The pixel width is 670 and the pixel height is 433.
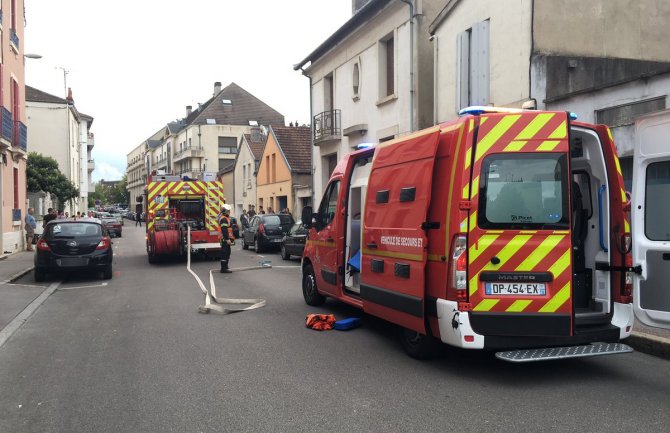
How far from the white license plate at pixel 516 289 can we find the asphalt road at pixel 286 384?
831 mm

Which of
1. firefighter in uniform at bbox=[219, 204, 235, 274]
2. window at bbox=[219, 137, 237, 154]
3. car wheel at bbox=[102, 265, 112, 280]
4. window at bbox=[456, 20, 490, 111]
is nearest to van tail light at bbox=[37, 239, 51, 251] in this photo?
car wheel at bbox=[102, 265, 112, 280]

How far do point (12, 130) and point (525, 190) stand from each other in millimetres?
20607

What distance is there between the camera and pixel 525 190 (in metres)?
5.41

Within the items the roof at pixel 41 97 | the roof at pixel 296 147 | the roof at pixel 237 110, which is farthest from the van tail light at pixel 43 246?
the roof at pixel 237 110

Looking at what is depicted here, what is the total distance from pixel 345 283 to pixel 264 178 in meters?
29.7

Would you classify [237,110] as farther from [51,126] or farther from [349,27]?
[349,27]

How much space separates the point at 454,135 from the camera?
18.2ft

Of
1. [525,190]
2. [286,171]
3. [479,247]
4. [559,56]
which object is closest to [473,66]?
[559,56]

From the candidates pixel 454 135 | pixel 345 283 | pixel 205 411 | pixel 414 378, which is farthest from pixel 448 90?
pixel 205 411

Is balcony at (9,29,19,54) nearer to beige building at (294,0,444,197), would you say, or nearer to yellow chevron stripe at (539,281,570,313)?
beige building at (294,0,444,197)

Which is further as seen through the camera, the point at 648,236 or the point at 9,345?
the point at 9,345

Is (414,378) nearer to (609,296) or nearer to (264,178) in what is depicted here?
(609,296)

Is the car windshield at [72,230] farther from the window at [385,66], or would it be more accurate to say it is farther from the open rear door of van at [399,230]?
the window at [385,66]

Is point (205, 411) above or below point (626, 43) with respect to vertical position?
below
